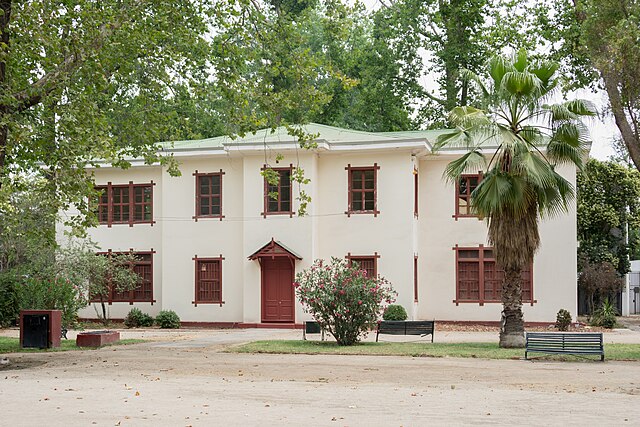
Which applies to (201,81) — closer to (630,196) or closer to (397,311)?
(397,311)

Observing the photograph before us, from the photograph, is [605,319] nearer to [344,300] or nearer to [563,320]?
[563,320]

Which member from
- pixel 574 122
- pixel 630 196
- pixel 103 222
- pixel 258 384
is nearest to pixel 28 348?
pixel 258 384

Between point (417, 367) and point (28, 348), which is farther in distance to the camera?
point (28, 348)

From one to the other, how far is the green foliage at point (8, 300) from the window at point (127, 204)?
4.41m

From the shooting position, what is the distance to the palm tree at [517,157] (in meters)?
21.3

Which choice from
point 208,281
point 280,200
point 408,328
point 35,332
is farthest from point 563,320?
point 35,332

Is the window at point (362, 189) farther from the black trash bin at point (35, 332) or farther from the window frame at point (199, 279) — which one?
the black trash bin at point (35, 332)

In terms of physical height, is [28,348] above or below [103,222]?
below

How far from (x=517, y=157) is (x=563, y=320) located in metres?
10.1

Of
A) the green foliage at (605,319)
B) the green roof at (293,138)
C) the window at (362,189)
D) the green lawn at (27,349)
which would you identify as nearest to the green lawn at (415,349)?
the green lawn at (27,349)

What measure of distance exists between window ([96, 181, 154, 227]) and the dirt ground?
12754mm

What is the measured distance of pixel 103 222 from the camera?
34.0m

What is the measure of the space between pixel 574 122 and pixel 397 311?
10515 millimetres

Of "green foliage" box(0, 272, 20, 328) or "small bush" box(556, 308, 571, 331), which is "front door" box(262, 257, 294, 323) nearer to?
"green foliage" box(0, 272, 20, 328)
